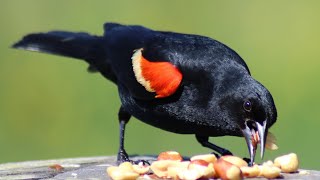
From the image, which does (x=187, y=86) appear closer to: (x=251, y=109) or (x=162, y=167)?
(x=251, y=109)

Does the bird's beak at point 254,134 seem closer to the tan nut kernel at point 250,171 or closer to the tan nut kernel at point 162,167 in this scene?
the tan nut kernel at point 250,171

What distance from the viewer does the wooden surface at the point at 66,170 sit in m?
5.15

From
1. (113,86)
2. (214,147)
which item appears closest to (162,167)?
(214,147)

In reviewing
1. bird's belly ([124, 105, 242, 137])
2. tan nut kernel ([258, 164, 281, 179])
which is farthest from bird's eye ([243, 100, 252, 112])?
tan nut kernel ([258, 164, 281, 179])

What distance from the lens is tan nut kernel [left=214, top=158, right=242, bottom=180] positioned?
15.6ft

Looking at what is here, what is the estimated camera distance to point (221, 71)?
5.75 meters

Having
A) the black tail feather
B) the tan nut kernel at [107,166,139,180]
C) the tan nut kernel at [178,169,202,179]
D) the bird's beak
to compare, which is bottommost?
the tan nut kernel at [107,166,139,180]

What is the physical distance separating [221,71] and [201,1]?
5054 mm

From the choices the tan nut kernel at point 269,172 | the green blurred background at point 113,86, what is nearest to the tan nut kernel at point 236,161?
the tan nut kernel at point 269,172

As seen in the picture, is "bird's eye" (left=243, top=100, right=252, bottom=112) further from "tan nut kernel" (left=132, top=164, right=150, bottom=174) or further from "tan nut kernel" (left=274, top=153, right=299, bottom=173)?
"tan nut kernel" (left=132, top=164, right=150, bottom=174)

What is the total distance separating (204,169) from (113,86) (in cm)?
435

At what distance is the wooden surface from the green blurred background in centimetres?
→ 223

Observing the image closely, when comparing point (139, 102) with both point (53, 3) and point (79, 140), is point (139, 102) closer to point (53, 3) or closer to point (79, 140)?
point (79, 140)

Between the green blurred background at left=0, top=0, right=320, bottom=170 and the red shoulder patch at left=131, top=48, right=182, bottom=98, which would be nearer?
A: the red shoulder patch at left=131, top=48, right=182, bottom=98
